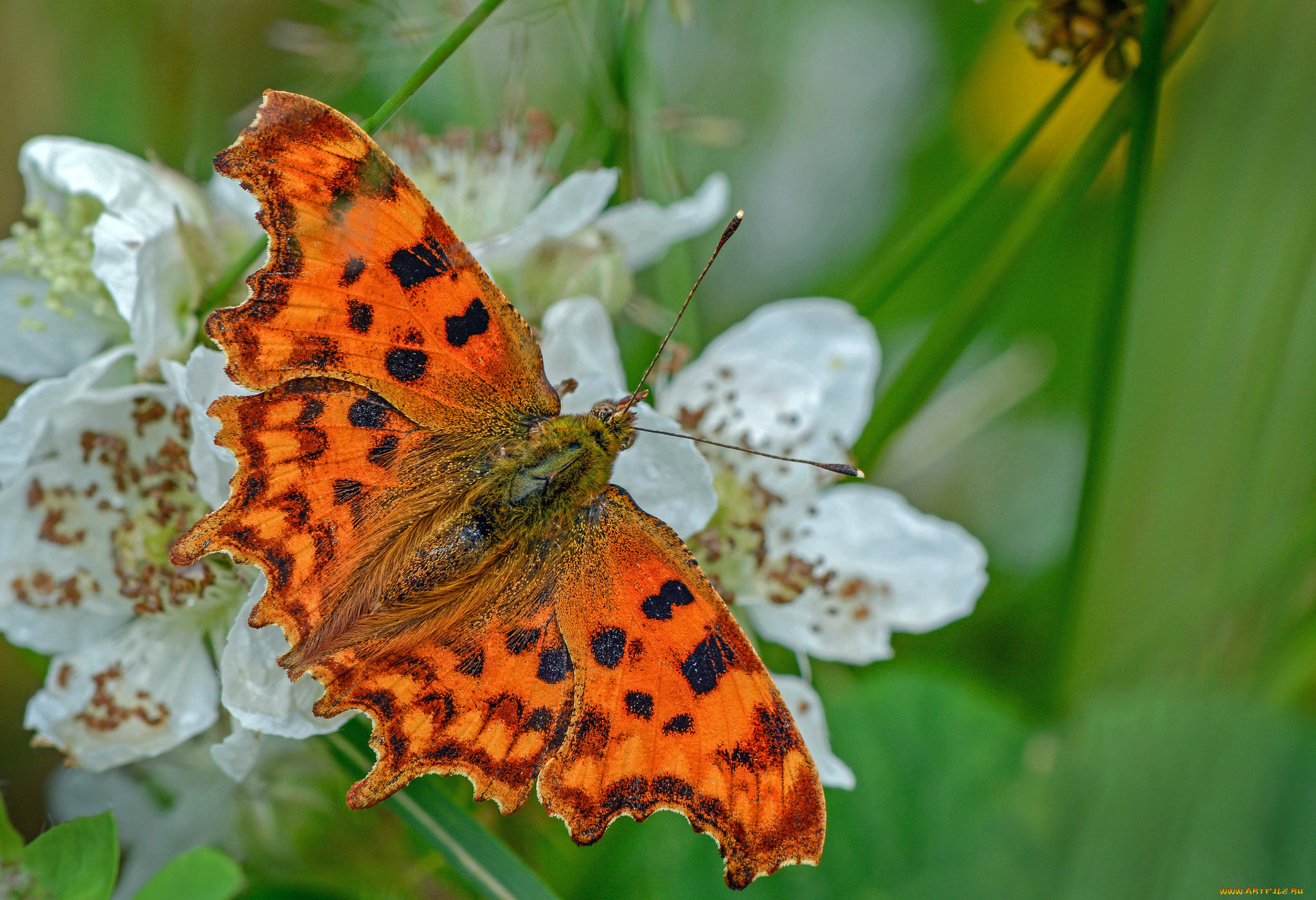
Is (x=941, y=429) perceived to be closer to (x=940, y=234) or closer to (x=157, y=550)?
(x=940, y=234)

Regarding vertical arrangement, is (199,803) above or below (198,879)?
below

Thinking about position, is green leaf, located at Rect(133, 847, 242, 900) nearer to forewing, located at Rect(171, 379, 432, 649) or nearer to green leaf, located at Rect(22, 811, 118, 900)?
green leaf, located at Rect(22, 811, 118, 900)

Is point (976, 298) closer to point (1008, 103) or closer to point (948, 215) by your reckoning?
point (948, 215)

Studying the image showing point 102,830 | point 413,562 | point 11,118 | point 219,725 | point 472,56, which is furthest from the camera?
point 472,56

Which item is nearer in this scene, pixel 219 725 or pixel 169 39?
pixel 219 725

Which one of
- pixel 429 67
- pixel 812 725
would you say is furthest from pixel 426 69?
pixel 812 725

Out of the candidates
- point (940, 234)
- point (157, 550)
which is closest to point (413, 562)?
point (157, 550)
